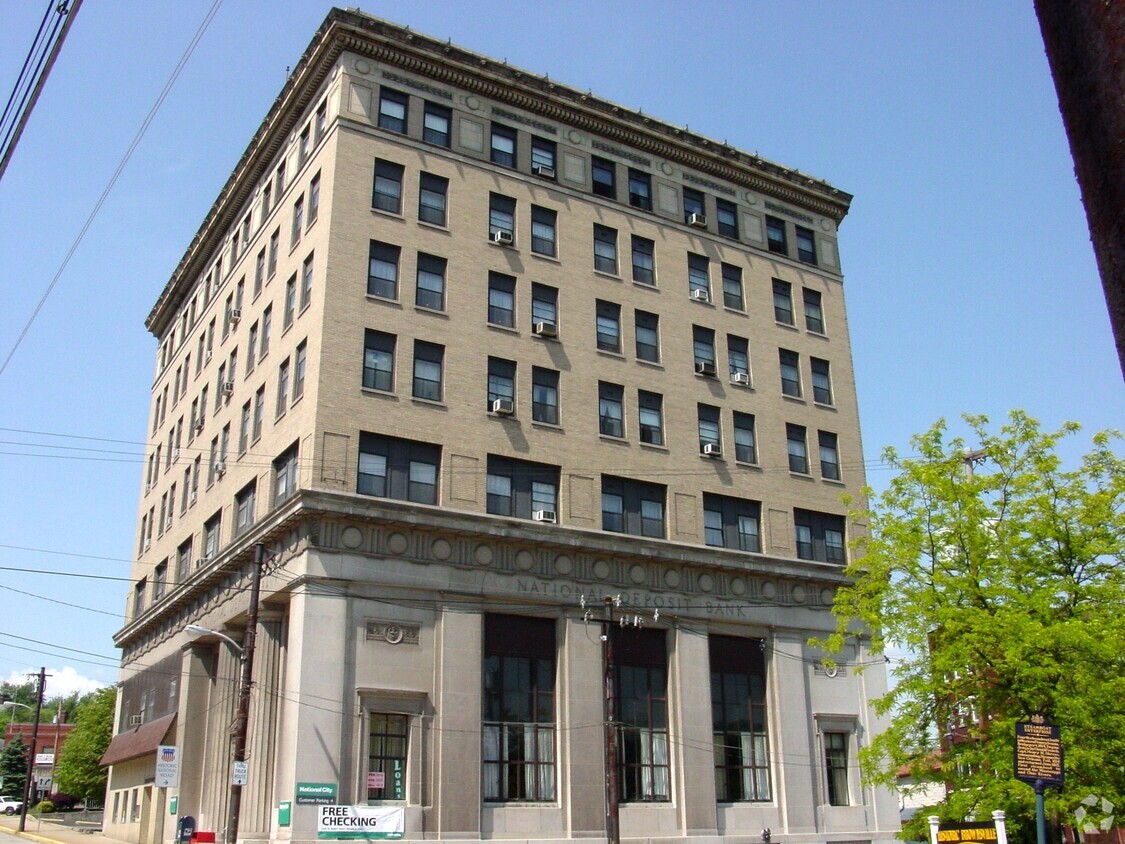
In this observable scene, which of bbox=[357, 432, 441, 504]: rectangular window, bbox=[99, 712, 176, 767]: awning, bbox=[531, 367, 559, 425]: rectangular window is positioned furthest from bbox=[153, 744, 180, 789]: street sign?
bbox=[531, 367, 559, 425]: rectangular window

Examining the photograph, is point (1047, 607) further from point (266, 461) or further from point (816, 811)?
point (266, 461)

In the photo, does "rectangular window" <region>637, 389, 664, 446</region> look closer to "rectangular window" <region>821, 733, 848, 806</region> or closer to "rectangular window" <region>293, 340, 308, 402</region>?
"rectangular window" <region>293, 340, 308, 402</region>

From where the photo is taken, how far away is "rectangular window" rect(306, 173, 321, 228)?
42688mm

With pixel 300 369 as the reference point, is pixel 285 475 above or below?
below

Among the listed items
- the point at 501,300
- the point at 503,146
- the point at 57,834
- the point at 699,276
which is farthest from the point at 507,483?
the point at 57,834

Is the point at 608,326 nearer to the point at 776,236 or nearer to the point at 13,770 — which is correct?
the point at 776,236

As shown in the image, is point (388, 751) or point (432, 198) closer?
point (388, 751)

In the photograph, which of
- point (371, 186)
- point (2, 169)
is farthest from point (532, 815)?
point (2, 169)

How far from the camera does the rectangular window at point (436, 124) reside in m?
44.1

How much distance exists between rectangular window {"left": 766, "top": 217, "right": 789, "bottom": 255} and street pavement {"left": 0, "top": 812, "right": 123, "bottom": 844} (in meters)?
41.9

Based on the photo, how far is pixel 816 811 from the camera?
43.1 meters

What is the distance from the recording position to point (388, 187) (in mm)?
42594

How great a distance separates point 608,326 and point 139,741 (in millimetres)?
28192

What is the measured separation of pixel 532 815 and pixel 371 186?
23.3 metres
